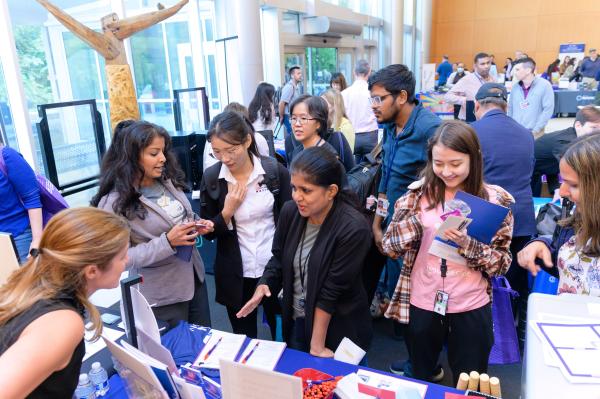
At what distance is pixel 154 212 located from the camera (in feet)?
6.24

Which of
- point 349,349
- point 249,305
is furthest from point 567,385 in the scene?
point 249,305

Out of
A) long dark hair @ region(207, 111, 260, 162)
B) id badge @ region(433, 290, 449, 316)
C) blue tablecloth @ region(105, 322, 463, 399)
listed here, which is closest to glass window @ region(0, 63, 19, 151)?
long dark hair @ region(207, 111, 260, 162)

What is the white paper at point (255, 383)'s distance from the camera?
3.29 ft

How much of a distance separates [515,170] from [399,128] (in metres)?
0.78

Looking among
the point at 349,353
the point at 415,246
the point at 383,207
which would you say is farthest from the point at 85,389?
the point at 383,207

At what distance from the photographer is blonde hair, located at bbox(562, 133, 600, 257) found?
4.49ft

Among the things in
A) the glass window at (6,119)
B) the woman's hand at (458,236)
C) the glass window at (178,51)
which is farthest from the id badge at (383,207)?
the glass window at (178,51)

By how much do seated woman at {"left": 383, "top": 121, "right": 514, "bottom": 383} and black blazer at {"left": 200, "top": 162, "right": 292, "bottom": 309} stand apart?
0.62 metres

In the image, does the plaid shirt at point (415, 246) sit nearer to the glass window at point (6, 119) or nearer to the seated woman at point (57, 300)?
the seated woman at point (57, 300)

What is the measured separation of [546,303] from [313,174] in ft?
2.90

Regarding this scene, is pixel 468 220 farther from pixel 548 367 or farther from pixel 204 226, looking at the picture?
pixel 204 226

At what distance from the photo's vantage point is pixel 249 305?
5.78ft

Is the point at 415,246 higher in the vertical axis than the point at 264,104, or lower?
lower

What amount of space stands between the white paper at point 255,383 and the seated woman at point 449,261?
36.3 inches
